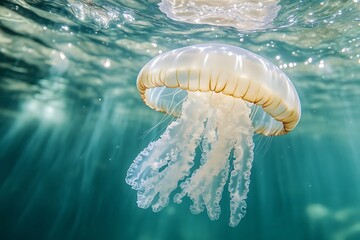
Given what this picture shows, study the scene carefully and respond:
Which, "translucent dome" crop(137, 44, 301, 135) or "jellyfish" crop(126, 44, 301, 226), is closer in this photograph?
"translucent dome" crop(137, 44, 301, 135)

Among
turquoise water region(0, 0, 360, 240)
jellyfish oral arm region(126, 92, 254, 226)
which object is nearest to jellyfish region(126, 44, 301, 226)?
jellyfish oral arm region(126, 92, 254, 226)

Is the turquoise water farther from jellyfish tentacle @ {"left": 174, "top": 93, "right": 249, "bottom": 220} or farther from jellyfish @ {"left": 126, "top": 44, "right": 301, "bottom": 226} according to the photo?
jellyfish tentacle @ {"left": 174, "top": 93, "right": 249, "bottom": 220}

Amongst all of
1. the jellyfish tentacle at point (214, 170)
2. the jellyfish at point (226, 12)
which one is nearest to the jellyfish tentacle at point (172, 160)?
the jellyfish tentacle at point (214, 170)

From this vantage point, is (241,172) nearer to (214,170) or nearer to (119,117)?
(214,170)

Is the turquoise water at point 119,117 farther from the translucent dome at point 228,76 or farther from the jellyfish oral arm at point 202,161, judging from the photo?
the translucent dome at point 228,76

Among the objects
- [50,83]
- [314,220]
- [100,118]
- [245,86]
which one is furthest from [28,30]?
[314,220]

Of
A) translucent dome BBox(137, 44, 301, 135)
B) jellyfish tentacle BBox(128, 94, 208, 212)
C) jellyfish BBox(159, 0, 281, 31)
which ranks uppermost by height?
jellyfish BBox(159, 0, 281, 31)

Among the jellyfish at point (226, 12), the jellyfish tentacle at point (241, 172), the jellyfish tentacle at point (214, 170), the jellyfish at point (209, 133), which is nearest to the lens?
the jellyfish at point (209, 133)

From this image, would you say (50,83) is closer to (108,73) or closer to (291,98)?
(108,73)
